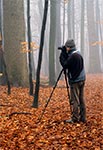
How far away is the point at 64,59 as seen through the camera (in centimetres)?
852

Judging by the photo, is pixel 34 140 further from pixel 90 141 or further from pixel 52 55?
pixel 52 55

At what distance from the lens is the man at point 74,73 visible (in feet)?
27.3

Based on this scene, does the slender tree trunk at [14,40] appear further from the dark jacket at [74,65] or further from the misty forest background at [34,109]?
the dark jacket at [74,65]

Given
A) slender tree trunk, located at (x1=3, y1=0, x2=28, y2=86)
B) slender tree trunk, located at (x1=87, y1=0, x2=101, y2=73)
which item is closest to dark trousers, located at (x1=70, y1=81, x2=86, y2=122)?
slender tree trunk, located at (x1=3, y1=0, x2=28, y2=86)

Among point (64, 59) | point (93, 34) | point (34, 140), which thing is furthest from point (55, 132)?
point (93, 34)

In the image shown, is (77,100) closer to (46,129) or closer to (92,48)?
(46,129)

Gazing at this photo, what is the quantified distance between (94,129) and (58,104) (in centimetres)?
379

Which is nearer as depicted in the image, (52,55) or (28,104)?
(28,104)

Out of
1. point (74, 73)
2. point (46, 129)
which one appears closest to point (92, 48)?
point (74, 73)

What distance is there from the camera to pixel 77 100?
8.62m

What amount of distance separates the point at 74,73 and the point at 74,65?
0.22m

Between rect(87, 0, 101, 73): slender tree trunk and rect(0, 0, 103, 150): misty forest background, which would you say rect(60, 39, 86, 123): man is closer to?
rect(0, 0, 103, 150): misty forest background

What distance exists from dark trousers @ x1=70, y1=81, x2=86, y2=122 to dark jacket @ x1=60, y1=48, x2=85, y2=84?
0.57 feet

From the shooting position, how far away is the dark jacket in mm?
8297
